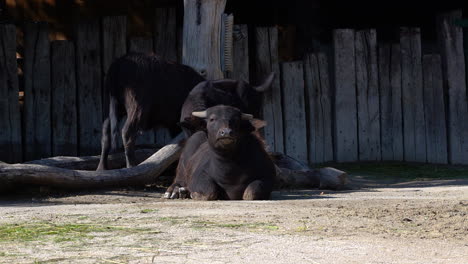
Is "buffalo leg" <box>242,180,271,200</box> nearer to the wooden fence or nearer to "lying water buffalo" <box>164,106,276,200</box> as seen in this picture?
"lying water buffalo" <box>164,106,276,200</box>

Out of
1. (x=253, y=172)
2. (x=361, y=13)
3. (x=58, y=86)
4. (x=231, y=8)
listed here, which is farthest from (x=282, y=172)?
(x=361, y=13)

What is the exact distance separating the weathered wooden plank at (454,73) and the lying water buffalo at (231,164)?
4.84 metres

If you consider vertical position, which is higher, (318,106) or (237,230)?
(318,106)

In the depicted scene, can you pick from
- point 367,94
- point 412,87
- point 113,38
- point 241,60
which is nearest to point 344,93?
point 367,94

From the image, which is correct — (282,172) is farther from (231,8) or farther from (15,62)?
(231,8)

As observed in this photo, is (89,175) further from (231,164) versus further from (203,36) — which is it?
(203,36)

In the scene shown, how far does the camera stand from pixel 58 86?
37.7 ft

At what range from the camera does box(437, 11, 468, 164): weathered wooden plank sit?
1291 centimetres

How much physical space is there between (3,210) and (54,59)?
14.1ft

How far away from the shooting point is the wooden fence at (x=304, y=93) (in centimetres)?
1136

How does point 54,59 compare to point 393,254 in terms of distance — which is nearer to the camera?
point 393,254

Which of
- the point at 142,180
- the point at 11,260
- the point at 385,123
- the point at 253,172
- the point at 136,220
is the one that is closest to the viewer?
the point at 11,260

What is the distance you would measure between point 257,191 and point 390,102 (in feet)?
16.1

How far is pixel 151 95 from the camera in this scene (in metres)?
10.4
